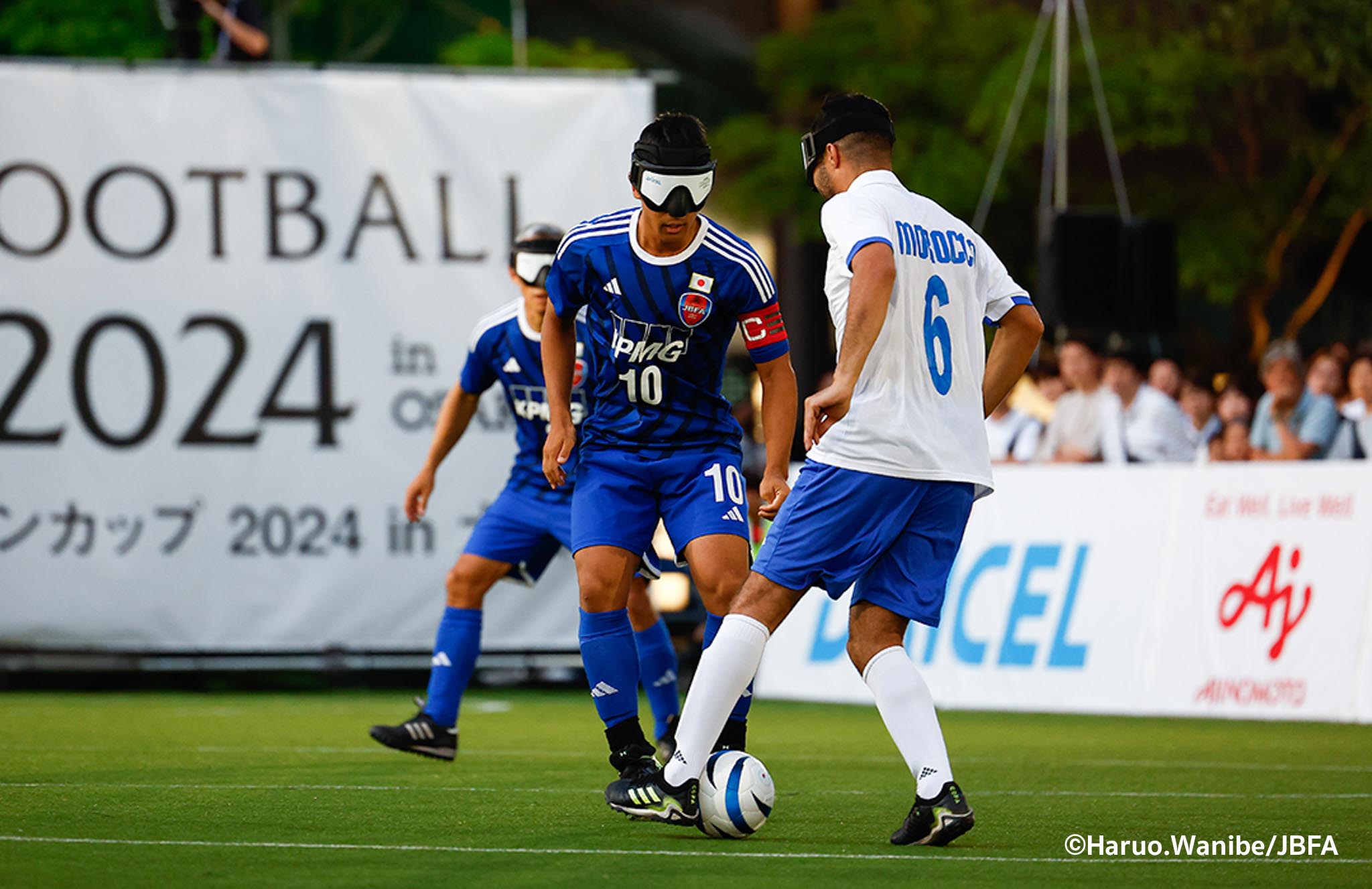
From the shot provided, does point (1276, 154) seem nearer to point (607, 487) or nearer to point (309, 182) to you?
point (309, 182)

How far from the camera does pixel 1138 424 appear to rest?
14227 millimetres

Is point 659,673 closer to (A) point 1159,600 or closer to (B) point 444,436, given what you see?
(B) point 444,436

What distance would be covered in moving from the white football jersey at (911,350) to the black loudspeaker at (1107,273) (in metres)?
9.53

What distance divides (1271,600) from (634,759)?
6.24 metres

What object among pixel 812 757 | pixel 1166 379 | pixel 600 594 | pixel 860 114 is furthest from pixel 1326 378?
pixel 860 114

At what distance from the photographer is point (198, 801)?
Answer: 7.21 meters

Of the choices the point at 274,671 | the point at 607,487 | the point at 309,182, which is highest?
the point at 309,182

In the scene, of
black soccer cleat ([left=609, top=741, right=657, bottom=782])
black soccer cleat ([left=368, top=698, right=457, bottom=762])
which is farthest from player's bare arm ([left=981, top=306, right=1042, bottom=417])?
black soccer cleat ([left=368, top=698, right=457, bottom=762])

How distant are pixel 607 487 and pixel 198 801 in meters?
1.84

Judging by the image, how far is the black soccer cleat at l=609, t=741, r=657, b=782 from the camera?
7094mm

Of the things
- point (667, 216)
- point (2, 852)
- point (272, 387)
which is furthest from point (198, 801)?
point (272, 387)

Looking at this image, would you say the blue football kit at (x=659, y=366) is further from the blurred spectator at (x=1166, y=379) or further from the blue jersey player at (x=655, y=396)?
the blurred spectator at (x=1166, y=379)

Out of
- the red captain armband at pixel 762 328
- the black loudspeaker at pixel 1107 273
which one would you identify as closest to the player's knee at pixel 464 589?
the red captain armband at pixel 762 328

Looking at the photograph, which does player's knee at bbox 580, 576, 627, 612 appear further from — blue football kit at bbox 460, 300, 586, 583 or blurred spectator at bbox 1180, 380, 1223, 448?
blurred spectator at bbox 1180, 380, 1223, 448
